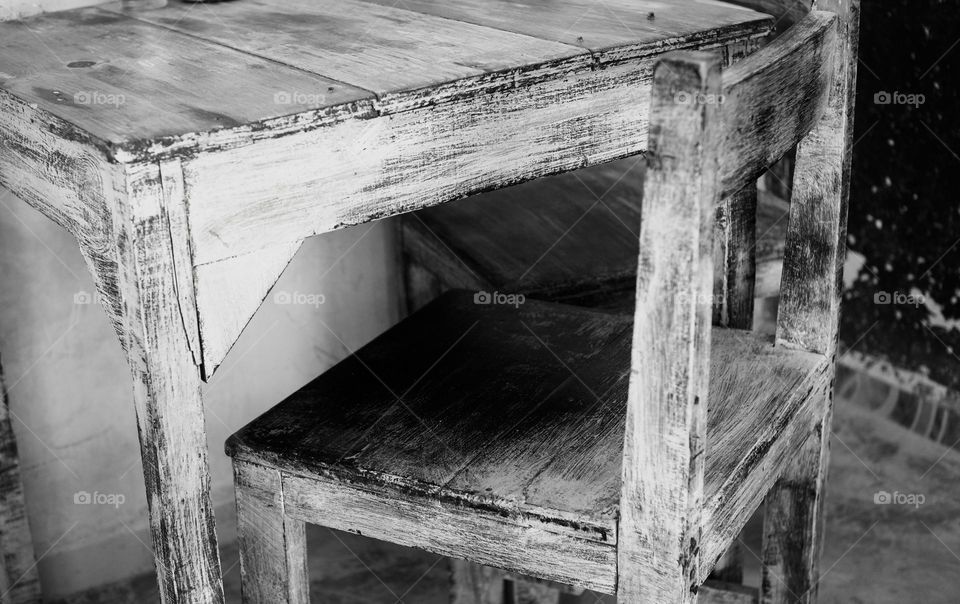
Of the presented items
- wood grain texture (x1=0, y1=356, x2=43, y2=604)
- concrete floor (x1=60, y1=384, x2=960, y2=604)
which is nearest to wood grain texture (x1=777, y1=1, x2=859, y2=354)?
concrete floor (x1=60, y1=384, x2=960, y2=604)

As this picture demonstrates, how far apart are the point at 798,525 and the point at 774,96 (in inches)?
24.4

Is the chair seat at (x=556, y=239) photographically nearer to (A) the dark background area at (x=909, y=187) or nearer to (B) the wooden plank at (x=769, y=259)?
(B) the wooden plank at (x=769, y=259)

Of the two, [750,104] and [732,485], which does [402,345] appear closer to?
[732,485]

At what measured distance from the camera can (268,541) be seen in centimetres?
119

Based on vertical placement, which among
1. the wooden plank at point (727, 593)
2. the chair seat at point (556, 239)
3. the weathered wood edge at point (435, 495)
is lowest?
the wooden plank at point (727, 593)

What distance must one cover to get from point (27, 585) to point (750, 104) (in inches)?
56.9

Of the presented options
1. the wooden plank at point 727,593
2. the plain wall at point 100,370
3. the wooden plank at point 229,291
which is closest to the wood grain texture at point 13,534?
the plain wall at point 100,370

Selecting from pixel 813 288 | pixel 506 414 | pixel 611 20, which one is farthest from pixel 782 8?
pixel 506 414

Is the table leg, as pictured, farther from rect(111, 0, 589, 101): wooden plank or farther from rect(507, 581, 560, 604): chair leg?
rect(507, 581, 560, 604): chair leg

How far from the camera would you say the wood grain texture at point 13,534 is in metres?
1.74

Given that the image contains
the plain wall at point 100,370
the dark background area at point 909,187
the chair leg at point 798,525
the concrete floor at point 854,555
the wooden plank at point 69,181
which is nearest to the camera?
the wooden plank at point 69,181

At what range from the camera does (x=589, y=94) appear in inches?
46.8

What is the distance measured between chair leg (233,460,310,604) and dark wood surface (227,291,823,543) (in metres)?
0.03

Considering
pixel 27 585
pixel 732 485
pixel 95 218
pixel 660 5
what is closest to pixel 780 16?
pixel 660 5
